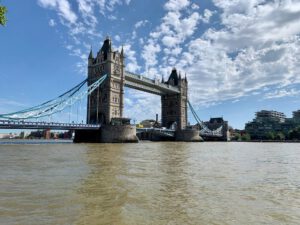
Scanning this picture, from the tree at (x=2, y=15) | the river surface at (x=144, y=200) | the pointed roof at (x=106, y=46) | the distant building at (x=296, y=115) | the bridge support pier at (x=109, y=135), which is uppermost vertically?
the pointed roof at (x=106, y=46)

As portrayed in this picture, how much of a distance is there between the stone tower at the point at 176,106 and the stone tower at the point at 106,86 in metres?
37.9

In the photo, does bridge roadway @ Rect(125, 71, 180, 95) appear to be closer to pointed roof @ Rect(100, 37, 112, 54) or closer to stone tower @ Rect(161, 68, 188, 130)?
stone tower @ Rect(161, 68, 188, 130)

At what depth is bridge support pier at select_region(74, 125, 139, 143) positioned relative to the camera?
207 feet

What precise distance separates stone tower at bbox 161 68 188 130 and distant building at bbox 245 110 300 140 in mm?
62750

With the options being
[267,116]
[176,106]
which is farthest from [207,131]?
[267,116]

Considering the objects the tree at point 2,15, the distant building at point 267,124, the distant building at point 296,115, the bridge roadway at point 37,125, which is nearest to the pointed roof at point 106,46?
the bridge roadway at point 37,125

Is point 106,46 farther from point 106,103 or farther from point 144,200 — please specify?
point 144,200

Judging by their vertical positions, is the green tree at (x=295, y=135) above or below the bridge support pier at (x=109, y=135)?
above

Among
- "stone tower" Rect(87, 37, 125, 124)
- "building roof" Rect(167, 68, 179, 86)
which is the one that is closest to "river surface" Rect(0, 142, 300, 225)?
"stone tower" Rect(87, 37, 125, 124)

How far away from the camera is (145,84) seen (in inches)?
3625

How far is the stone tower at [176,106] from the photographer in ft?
363

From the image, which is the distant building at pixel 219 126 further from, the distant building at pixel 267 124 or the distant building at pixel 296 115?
the distant building at pixel 296 115

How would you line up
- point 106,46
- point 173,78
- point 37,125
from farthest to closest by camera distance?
point 173,78
point 106,46
point 37,125

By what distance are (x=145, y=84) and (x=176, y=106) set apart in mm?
24217
